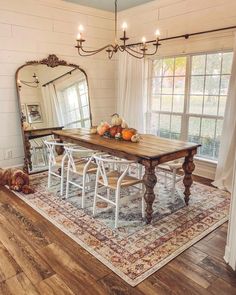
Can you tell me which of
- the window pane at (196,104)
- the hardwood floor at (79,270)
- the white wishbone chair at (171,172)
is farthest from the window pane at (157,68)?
the hardwood floor at (79,270)

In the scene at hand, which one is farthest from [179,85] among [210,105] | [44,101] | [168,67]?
[44,101]

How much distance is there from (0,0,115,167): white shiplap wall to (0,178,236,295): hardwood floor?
2006mm

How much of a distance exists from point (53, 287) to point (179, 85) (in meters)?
3.48

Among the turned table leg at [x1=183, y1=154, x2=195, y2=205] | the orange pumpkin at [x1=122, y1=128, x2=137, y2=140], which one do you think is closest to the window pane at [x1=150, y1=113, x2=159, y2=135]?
the orange pumpkin at [x1=122, y1=128, x2=137, y2=140]

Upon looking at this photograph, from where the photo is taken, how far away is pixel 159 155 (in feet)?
8.38

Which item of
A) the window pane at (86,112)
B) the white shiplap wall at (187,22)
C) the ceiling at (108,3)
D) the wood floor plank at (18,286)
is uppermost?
the ceiling at (108,3)

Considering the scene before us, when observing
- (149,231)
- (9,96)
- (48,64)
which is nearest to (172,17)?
(48,64)

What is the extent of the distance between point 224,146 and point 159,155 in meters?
1.51

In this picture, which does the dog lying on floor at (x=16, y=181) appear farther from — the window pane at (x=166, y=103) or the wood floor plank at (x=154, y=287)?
the window pane at (x=166, y=103)

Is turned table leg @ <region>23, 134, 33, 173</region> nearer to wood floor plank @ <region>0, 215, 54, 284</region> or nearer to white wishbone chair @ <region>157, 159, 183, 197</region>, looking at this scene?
wood floor plank @ <region>0, 215, 54, 284</region>

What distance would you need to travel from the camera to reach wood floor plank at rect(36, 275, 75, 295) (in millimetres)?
1837

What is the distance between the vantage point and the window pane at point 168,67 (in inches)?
172

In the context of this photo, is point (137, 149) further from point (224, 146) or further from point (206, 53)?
point (206, 53)

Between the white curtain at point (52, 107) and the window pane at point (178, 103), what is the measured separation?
1953mm
